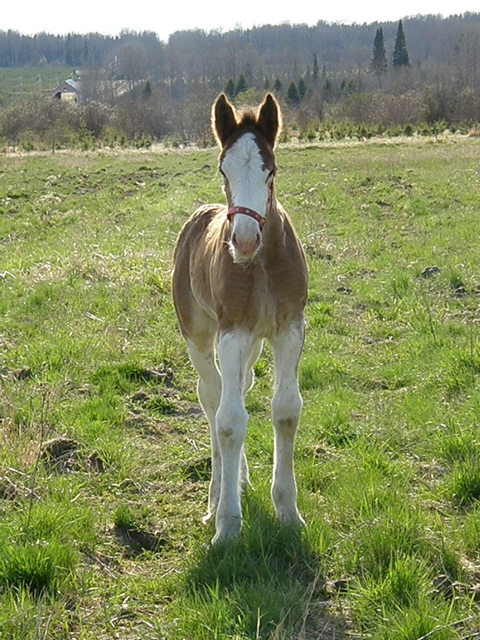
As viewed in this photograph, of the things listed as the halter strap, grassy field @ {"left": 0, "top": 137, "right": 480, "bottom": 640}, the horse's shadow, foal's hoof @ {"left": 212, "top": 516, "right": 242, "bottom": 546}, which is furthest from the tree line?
the horse's shadow

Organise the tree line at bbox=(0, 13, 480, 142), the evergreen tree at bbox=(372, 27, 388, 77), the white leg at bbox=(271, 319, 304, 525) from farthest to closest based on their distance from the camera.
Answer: the evergreen tree at bbox=(372, 27, 388, 77)
the tree line at bbox=(0, 13, 480, 142)
the white leg at bbox=(271, 319, 304, 525)

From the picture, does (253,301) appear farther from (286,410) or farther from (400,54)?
(400,54)

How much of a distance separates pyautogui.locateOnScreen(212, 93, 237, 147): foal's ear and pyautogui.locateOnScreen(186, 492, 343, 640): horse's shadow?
223cm

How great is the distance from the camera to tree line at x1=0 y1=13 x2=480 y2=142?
60.7 meters

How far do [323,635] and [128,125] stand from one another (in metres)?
64.5

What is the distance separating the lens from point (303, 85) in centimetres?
8612

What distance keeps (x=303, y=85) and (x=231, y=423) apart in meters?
87.0

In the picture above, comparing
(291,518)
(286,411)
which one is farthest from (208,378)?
(291,518)

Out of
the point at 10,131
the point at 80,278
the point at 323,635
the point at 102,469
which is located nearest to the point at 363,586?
the point at 323,635

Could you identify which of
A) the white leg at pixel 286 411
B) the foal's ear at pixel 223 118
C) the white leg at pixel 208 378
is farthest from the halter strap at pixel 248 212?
the white leg at pixel 208 378

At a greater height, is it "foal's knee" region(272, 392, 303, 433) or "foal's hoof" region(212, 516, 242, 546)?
"foal's knee" region(272, 392, 303, 433)

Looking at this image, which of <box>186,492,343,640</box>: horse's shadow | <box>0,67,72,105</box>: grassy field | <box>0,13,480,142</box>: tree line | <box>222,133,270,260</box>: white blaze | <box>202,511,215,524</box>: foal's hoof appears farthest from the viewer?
<box>0,67,72,105</box>: grassy field

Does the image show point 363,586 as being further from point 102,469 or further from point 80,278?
point 80,278

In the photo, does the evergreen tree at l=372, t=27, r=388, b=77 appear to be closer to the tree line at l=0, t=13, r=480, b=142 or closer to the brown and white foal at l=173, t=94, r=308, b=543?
the tree line at l=0, t=13, r=480, b=142
